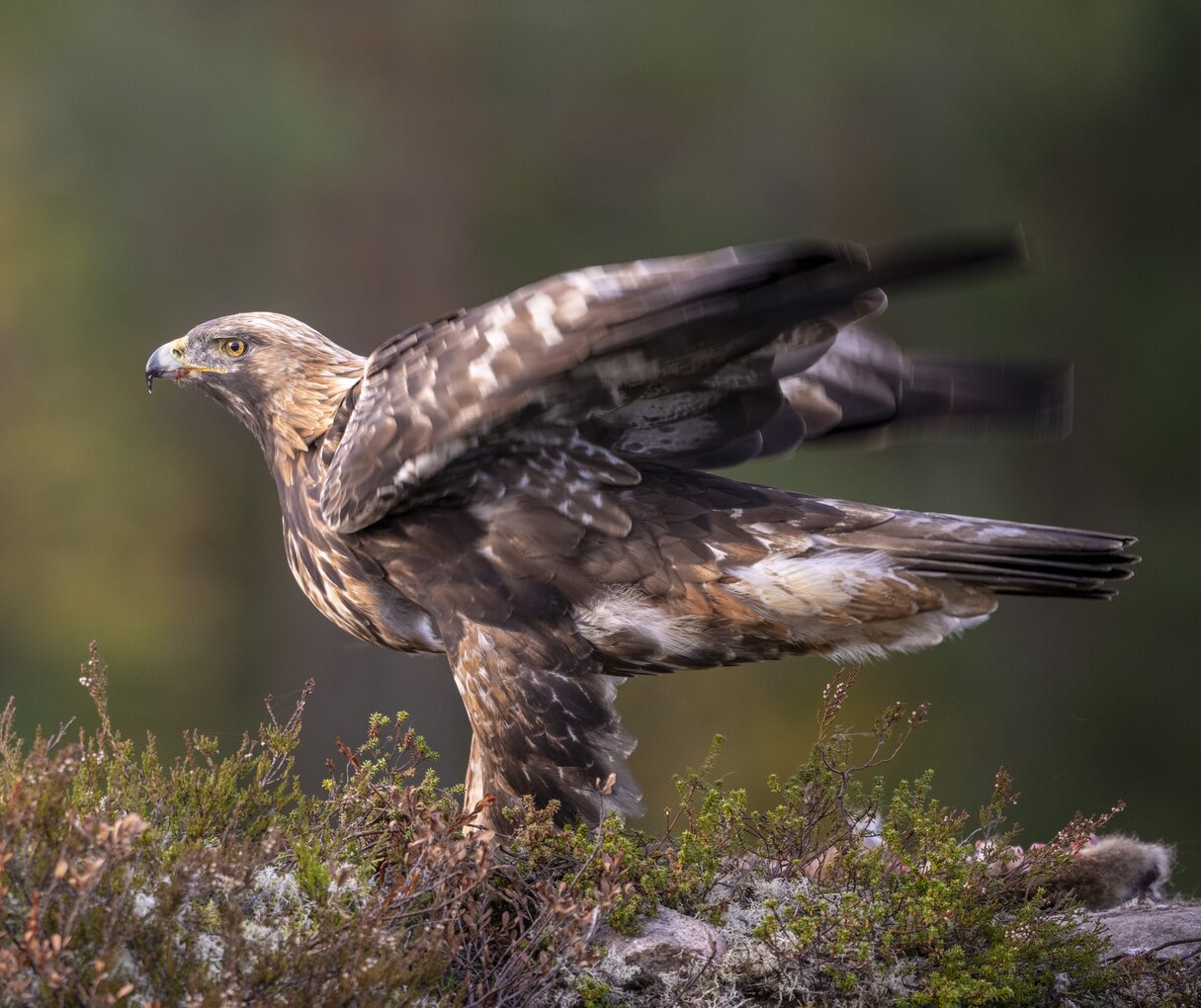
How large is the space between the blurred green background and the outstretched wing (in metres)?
6.30

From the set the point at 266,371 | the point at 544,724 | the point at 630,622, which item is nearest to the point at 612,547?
the point at 630,622

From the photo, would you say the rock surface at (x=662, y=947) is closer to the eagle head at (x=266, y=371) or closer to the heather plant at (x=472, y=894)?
the heather plant at (x=472, y=894)

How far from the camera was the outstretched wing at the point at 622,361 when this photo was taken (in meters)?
3.28

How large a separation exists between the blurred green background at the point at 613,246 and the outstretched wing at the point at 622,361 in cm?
630

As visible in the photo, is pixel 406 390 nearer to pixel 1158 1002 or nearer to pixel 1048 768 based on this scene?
pixel 1158 1002

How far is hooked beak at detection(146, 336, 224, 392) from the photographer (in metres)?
4.54

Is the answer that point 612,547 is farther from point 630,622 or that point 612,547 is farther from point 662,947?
point 662,947

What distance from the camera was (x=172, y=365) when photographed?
457cm

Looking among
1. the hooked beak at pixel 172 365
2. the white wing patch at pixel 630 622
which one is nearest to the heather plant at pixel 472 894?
the white wing patch at pixel 630 622

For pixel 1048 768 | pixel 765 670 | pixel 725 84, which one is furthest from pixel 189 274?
pixel 1048 768

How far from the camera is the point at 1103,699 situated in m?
12.6

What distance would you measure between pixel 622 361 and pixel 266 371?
5.00 ft

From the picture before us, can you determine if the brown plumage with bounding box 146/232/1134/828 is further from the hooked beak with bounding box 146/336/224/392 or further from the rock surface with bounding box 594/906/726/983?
the hooked beak with bounding box 146/336/224/392

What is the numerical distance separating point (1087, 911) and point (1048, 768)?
8.33 m
